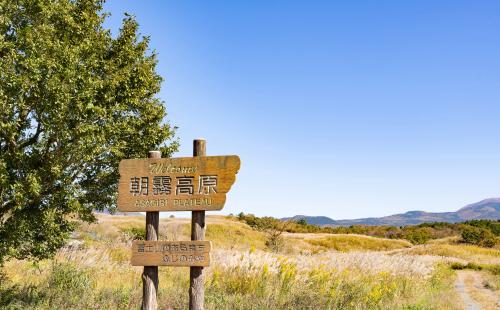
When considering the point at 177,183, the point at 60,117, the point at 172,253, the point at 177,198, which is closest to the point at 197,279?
the point at 172,253

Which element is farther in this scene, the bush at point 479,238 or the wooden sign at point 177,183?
the bush at point 479,238

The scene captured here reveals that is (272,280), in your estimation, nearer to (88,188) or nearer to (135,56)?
(88,188)

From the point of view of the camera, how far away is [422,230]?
6588cm

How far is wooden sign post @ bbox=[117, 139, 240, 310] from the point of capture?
26.7 ft

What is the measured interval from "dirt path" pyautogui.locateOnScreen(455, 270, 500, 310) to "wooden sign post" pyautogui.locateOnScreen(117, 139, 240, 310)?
10092 millimetres

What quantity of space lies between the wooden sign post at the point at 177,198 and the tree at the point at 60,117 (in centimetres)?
277

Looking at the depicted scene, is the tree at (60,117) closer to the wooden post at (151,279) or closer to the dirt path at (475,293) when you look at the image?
the wooden post at (151,279)

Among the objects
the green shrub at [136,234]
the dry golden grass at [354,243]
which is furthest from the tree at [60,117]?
the dry golden grass at [354,243]

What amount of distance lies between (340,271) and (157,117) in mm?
7129

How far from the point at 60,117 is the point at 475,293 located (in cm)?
1664

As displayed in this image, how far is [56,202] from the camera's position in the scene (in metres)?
11.6

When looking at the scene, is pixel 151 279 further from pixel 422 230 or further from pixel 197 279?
pixel 422 230

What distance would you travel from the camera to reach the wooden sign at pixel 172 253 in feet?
26.6

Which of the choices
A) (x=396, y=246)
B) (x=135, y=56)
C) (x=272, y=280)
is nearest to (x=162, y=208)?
(x=272, y=280)
